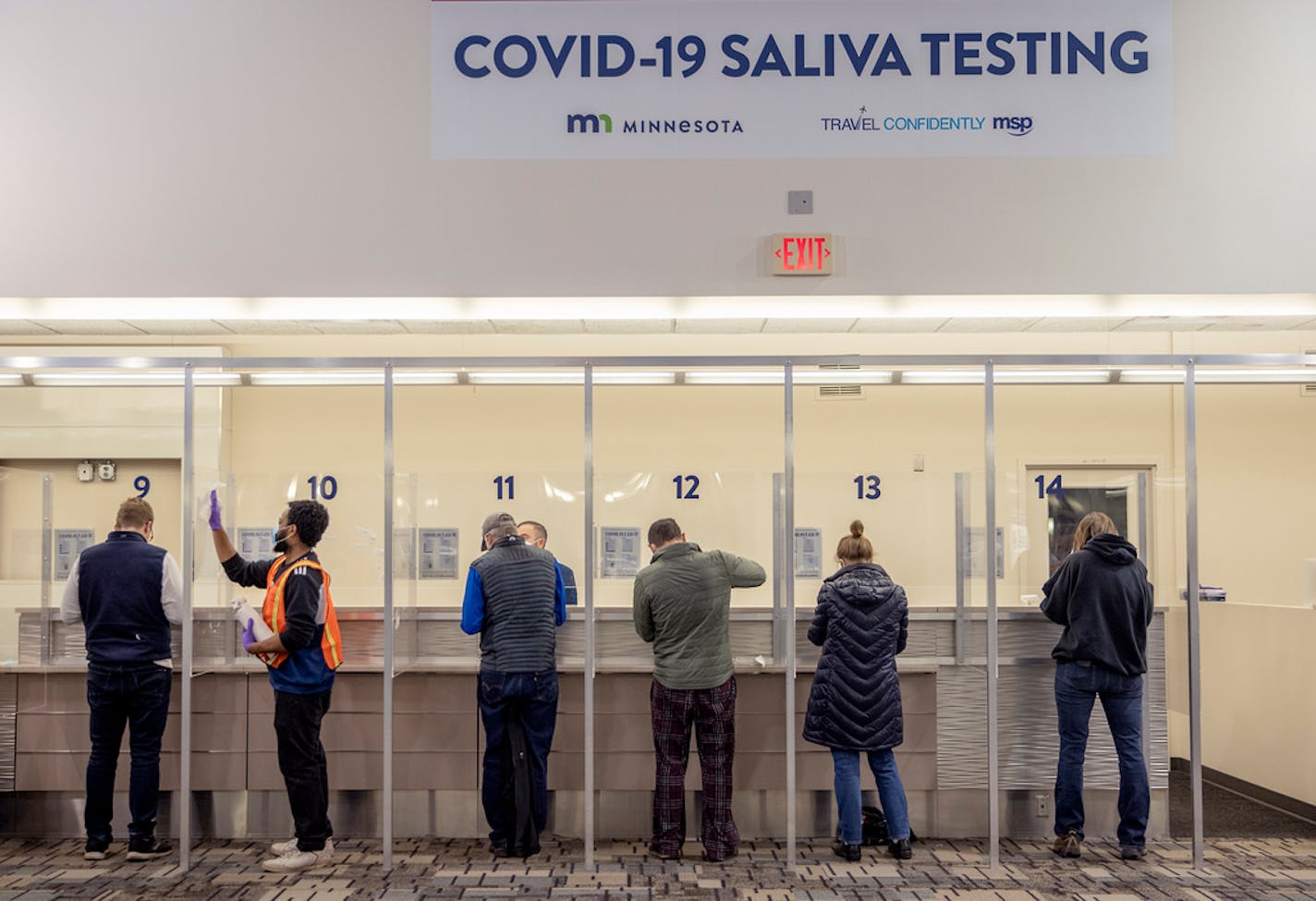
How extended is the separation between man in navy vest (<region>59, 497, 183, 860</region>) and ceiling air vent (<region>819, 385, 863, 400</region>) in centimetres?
396

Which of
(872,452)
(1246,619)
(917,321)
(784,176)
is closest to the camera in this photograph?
(784,176)

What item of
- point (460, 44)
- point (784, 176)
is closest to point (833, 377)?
point (784, 176)

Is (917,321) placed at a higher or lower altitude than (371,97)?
lower

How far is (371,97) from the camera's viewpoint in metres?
5.10

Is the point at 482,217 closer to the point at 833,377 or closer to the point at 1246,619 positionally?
A: the point at 833,377

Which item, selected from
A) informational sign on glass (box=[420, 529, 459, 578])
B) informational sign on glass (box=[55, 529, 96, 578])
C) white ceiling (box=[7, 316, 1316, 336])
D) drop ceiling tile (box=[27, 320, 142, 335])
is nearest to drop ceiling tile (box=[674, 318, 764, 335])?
white ceiling (box=[7, 316, 1316, 336])

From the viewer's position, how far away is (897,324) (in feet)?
18.3

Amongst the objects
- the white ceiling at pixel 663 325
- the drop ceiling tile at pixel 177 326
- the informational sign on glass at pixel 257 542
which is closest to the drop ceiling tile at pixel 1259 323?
the white ceiling at pixel 663 325

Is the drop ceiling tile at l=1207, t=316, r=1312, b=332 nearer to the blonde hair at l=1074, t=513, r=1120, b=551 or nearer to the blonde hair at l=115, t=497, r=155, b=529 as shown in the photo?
the blonde hair at l=1074, t=513, r=1120, b=551

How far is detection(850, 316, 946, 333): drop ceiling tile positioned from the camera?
17.7 ft

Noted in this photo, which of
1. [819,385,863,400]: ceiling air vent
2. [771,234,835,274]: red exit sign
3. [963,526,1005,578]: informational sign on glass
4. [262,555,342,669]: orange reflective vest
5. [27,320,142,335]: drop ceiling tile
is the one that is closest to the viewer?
[262,555,342,669]: orange reflective vest

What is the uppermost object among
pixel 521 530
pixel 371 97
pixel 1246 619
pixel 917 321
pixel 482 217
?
pixel 371 97

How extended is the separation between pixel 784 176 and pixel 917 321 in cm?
112

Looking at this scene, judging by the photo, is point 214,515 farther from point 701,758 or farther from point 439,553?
point 701,758
